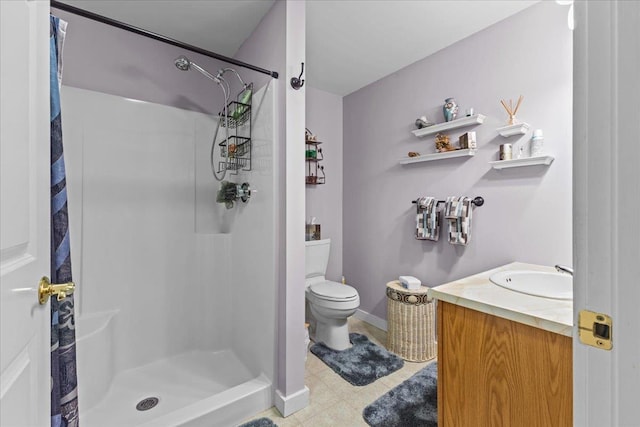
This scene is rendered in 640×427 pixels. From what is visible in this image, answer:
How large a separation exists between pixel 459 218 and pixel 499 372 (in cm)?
123

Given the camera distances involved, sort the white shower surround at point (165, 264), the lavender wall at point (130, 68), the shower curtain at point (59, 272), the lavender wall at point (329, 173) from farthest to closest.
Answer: the lavender wall at point (329, 173)
the lavender wall at point (130, 68)
the white shower surround at point (165, 264)
the shower curtain at point (59, 272)

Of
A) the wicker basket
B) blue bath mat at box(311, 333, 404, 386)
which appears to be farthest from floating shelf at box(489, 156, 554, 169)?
blue bath mat at box(311, 333, 404, 386)

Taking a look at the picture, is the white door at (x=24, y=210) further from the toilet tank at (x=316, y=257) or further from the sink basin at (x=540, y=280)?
the toilet tank at (x=316, y=257)

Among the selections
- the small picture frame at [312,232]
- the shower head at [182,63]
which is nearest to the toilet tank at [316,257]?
the small picture frame at [312,232]

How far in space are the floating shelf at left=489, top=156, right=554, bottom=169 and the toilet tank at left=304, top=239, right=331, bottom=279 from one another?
1.50m

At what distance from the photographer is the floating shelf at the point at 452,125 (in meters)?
2.01

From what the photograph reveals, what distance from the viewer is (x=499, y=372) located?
101cm

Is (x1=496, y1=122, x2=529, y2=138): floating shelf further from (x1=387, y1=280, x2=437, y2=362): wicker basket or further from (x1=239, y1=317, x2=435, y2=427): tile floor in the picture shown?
(x1=239, y1=317, x2=435, y2=427): tile floor

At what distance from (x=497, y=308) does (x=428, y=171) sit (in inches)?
62.6

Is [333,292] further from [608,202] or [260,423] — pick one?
[608,202]

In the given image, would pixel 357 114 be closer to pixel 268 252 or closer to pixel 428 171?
pixel 428 171

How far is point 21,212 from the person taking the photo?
0.56 m

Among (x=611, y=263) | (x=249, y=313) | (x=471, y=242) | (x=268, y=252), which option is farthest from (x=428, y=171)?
(x=611, y=263)

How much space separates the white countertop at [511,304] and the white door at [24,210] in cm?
124
